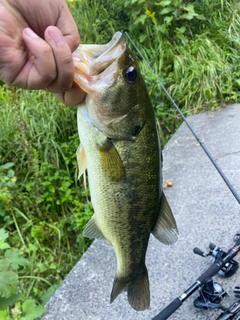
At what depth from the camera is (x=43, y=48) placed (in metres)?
1.17

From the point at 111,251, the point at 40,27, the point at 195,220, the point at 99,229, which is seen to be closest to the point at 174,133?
the point at 195,220

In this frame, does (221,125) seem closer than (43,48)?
No

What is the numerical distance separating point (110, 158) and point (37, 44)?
48 cm

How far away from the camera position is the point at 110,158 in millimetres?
1448

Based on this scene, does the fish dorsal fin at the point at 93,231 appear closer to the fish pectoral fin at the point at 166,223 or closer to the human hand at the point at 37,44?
the fish pectoral fin at the point at 166,223

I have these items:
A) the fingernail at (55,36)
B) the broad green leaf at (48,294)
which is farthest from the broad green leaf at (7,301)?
the fingernail at (55,36)

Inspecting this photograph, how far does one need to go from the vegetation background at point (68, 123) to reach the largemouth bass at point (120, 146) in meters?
0.82

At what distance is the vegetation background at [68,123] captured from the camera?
10.5 ft

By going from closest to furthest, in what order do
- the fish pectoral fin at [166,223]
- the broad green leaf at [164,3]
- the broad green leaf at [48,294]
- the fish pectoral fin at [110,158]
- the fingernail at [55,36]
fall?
the fingernail at [55,36], the fish pectoral fin at [110,158], the fish pectoral fin at [166,223], the broad green leaf at [48,294], the broad green leaf at [164,3]

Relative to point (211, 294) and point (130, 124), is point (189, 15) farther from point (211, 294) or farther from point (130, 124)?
point (130, 124)

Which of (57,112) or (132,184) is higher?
(132,184)

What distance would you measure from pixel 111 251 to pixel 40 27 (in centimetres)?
202

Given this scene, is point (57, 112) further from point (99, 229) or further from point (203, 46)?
point (99, 229)

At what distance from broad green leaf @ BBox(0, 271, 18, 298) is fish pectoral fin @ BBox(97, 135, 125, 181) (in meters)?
0.93
